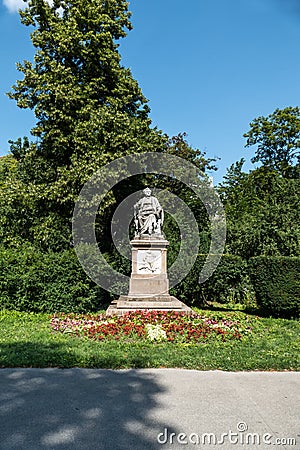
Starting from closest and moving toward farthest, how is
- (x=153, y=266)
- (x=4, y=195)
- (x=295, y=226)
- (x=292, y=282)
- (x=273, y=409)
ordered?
(x=273, y=409) < (x=292, y=282) < (x=153, y=266) < (x=295, y=226) < (x=4, y=195)

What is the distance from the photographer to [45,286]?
1114 centimetres

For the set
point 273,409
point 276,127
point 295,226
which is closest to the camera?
point 273,409

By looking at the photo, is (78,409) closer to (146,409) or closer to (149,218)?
(146,409)

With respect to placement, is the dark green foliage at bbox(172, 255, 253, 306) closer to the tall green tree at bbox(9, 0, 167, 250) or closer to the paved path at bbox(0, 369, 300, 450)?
the tall green tree at bbox(9, 0, 167, 250)

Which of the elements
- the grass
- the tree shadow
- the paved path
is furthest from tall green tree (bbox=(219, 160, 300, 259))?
the tree shadow

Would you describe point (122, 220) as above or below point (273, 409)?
above

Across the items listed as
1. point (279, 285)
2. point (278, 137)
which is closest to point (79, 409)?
point (279, 285)

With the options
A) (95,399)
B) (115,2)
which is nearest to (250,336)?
(95,399)

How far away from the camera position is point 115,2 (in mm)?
19125

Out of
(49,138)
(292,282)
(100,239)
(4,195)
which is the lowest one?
(292,282)

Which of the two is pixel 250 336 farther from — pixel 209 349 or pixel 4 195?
pixel 4 195

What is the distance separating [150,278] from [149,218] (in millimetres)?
1970

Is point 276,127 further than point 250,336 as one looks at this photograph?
Yes

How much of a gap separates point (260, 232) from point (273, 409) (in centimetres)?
1240
